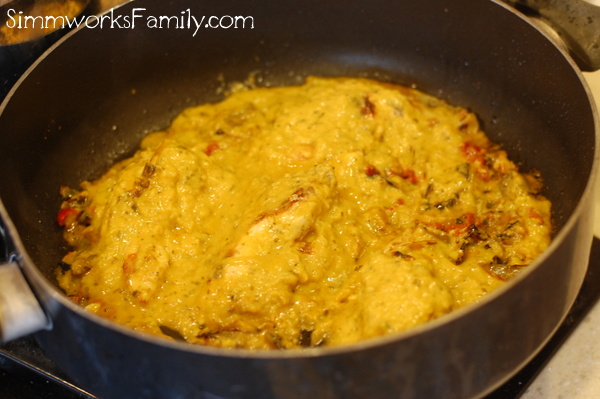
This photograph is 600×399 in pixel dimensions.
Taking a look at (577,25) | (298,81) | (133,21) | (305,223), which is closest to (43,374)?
(305,223)

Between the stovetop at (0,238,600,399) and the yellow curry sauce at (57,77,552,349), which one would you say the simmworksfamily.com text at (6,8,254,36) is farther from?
the stovetop at (0,238,600,399)

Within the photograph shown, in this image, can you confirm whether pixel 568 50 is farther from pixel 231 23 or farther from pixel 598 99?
pixel 231 23

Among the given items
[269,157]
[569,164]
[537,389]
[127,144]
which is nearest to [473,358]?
[537,389]

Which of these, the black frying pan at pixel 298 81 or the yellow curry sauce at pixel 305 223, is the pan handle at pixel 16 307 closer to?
the black frying pan at pixel 298 81

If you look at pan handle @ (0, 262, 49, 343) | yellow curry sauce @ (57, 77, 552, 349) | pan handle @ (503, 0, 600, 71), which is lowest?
yellow curry sauce @ (57, 77, 552, 349)

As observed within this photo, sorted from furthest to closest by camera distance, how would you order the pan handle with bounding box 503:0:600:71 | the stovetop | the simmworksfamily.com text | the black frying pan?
the simmworksfamily.com text, the pan handle with bounding box 503:0:600:71, the stovetop, the black frying pan

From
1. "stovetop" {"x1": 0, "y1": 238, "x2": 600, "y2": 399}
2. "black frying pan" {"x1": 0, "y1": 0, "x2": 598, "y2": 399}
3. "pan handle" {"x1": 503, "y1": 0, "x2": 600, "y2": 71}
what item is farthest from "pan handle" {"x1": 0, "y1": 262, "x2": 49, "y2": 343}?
"pan handle" {"x1": 503, "y1": 0, "x2": 600, "y2": 71}
